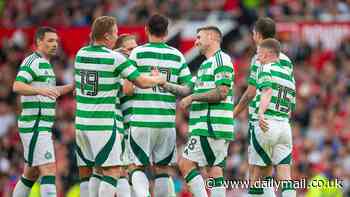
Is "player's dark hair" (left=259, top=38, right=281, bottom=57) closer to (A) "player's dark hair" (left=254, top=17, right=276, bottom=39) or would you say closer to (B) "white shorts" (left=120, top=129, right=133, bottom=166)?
(A) "player's dark hair" (left=254, top=17, right=276, bottom=39)

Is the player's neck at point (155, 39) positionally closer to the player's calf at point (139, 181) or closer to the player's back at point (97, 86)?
the player's back at point (97, 86)

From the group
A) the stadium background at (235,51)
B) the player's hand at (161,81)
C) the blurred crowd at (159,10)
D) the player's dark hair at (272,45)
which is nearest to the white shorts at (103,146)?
the player's hand at (161,81)

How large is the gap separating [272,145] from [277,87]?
2.66ft

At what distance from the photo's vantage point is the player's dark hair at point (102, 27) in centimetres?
1753

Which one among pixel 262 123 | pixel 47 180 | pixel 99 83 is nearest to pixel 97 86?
pixel 99 83

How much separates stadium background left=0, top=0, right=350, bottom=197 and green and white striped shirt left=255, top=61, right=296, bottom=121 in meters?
7.95

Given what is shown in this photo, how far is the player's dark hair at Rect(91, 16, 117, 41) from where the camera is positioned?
17.5 metres

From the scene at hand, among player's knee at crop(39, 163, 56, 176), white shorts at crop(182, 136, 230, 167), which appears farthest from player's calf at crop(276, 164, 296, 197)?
player's knee at crop(39, 163, 56, 176)

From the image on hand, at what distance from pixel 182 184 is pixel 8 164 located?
380 centimetres

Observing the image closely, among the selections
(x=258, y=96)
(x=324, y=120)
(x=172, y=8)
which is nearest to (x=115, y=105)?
(x=258, y=96)

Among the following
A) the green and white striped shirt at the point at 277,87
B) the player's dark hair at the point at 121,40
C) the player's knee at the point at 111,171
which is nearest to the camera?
the player's knee at the point at 111,171

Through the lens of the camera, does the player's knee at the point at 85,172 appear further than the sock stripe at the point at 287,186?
No

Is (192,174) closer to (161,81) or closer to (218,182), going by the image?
(218,182)

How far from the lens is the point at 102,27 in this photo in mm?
17562
